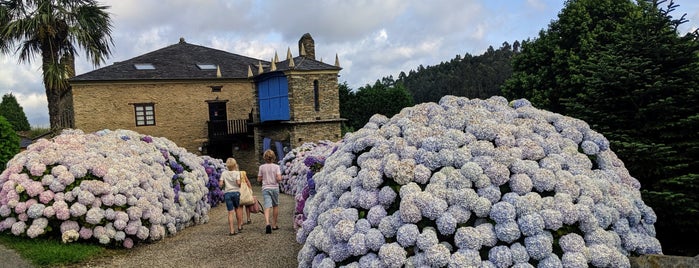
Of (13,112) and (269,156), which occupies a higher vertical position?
(13,112)

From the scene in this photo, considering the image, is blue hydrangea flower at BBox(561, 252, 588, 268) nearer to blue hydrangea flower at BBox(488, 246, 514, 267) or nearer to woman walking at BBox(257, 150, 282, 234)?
blue hydrangea flower at BBox(488, 246, 514, 267)

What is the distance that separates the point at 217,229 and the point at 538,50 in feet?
47.5

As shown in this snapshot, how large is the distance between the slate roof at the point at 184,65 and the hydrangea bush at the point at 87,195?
12.6m

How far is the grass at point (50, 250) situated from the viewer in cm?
703

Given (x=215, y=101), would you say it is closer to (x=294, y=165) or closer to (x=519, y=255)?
(x=294, y=165)

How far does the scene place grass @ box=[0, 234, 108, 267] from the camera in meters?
7.03

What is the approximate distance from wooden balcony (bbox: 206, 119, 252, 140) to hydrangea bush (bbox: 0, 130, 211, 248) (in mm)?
17231

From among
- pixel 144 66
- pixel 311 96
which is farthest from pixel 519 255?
pixel 144 66

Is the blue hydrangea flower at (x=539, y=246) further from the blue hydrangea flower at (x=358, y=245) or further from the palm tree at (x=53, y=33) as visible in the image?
the palm tree at (x=53, y=33)

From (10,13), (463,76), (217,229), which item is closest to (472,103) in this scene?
(217,229)

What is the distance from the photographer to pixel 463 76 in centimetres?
6369

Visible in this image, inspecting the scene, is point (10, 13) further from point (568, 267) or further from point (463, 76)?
point (463, 76)

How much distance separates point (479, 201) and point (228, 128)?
24.5m

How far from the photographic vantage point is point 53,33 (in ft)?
65.6
